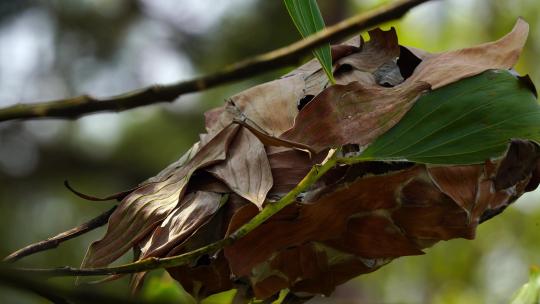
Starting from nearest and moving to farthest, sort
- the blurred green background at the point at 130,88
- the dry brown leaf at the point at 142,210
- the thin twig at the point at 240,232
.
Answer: the thin twig at the point at 240,232, the dry brown leaf at the point at 142,210, the blurred green background at the point at 130,88

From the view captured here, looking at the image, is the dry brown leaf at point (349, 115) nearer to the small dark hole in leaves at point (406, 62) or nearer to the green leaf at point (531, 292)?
the small dark hole in leaves at point (406, 62)

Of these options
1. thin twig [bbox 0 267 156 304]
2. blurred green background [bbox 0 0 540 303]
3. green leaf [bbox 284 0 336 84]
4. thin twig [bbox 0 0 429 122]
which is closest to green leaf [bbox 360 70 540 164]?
green leaf [bbox 284 0 336 84]

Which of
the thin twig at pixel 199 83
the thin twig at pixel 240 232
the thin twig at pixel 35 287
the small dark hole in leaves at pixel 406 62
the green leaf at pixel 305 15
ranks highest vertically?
the thin twig at pixel 199 83

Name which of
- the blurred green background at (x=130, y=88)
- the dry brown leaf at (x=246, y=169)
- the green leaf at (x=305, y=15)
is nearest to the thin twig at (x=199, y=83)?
the dry brown leaf at (x=246, y=169)

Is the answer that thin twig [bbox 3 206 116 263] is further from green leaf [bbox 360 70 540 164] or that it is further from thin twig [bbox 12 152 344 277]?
green leaf [bbox 360 70 540 164]

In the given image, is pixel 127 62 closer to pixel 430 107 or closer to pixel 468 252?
pixel 468 252

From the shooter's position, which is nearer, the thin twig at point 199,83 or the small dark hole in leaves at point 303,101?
the thin twig at point 199,83

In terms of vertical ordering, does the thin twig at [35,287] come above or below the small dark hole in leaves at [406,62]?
above

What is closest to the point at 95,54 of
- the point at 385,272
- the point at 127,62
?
the point at 127,62
